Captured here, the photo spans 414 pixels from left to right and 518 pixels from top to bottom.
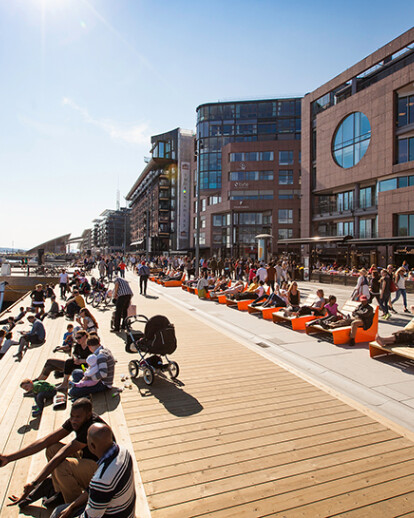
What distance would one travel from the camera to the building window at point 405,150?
3192 cm

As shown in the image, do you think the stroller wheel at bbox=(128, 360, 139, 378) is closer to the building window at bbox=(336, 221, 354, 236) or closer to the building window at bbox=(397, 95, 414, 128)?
the building window at bbox=(397, 95, 414, 128)

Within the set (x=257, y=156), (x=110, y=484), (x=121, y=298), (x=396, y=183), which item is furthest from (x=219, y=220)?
(x=110, y=484)

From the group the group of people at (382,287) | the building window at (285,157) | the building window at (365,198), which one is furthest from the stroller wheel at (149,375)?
the building window at (285,157)

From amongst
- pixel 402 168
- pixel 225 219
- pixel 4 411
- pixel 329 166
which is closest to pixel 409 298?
pixel 402 168

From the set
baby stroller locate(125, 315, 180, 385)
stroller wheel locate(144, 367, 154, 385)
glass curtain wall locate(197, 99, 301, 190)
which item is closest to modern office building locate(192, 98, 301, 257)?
glass curtain wall locate(197, 99, 301, 190)

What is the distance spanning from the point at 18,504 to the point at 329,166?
141ft

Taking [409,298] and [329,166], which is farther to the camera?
[329,166]

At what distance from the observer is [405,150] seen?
106 feet

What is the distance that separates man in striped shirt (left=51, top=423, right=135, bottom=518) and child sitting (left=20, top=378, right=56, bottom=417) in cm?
352

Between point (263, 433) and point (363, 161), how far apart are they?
37323 millimetres

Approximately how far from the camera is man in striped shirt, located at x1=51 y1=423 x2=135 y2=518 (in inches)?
103

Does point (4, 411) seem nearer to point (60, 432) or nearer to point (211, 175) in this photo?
point (60, 432)

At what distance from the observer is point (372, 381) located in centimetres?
651

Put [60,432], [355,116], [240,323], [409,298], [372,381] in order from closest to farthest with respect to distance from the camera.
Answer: [60,432]
[372,381]
[240,323]
[409,298]
[355,116]
